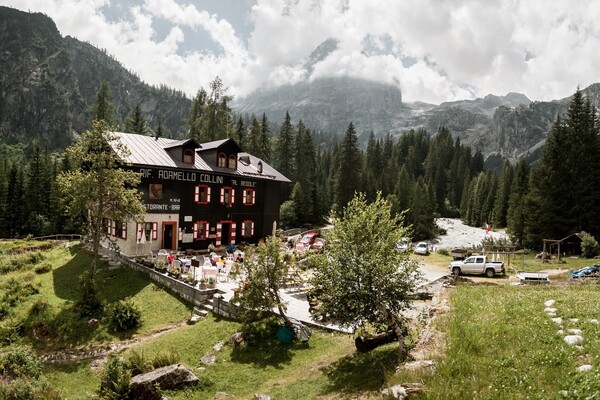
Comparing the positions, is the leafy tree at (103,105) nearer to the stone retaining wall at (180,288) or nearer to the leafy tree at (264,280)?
the stone retaining wall at (180,288)

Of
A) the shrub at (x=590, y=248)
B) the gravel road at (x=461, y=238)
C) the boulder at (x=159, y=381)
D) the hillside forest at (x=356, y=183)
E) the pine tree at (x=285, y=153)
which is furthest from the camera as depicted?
the pine tree at (x=285, y=153)

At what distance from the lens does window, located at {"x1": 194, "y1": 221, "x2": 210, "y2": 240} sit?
3507cm

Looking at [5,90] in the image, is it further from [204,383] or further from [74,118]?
[204,383]

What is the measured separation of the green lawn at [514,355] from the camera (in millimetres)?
8031

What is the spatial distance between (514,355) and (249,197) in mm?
32812

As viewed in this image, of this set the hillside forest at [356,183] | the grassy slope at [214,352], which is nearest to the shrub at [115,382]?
the grassy slope at [214,352]

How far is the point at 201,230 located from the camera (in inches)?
1401

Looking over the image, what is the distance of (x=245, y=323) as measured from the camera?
17.6m

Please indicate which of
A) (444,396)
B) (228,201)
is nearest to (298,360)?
(444,396)

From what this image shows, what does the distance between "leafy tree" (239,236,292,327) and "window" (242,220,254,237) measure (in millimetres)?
22420

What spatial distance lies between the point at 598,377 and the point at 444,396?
288 centimetres

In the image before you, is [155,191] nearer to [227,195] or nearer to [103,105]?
[227,195]

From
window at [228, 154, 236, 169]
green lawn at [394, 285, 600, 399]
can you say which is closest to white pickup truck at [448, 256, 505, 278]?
green lawn at [394, 285, 600, 399]

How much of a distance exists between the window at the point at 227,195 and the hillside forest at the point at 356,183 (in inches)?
482
